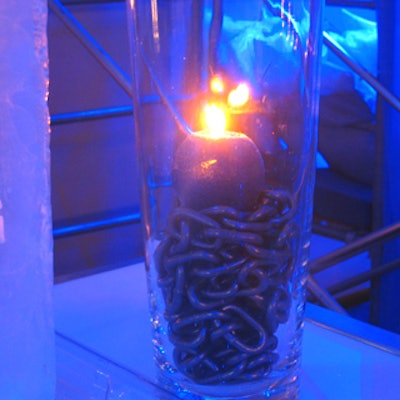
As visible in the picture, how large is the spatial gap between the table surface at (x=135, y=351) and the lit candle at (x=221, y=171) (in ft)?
0.28

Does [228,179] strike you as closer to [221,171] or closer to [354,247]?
[221,171]

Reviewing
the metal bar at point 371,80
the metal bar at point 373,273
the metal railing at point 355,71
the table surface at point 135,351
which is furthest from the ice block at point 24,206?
the metal bar at point 373,273

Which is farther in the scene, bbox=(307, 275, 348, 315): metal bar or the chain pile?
bbox=(307, 275, 348, 315): metal bar

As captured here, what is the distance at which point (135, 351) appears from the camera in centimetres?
37

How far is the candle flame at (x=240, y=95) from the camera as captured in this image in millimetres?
309

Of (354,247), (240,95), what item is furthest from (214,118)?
(354,247)

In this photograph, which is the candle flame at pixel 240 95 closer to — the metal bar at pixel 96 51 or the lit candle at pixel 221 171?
the lit candle at pixel 221 171

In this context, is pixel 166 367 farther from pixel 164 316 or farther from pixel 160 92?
pixel 160 92

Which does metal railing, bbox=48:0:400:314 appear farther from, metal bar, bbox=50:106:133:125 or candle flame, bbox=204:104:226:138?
candle flame, bbox=204:104:226:138

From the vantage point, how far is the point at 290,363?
0.32 meters

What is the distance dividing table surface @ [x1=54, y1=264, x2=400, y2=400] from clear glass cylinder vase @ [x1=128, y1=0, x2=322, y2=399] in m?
0.03

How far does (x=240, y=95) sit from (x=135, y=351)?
153 mm

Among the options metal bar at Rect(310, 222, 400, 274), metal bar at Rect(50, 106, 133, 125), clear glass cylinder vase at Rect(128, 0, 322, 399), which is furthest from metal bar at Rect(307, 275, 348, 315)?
metal bar at Rect(50, 106, 133, 125)

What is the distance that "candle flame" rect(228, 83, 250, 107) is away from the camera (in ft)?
1.01
